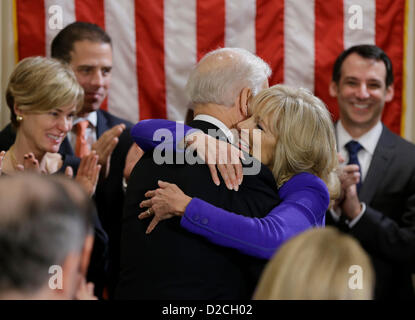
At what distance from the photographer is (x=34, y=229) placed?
3.38ft

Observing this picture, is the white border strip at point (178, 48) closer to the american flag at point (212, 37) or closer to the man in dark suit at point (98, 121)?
the american flag at point (212, 37)

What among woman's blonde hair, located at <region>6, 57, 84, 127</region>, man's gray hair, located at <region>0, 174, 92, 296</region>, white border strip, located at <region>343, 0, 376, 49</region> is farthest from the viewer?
white border strip, located at <region>343, 0, 376, 49</region>

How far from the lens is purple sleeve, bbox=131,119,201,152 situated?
2.12 meters

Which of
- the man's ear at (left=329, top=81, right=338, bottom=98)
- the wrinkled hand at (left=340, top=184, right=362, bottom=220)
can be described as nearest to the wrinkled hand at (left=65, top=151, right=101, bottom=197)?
the wrinkled hand at (left=340, top=184, right=362, bottom=220)

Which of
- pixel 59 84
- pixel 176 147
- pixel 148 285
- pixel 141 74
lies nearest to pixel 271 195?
pixel 176 147

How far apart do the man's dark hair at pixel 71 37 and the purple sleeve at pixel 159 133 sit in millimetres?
1401

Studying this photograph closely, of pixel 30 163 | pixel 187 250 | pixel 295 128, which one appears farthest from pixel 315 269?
pixel 30 163

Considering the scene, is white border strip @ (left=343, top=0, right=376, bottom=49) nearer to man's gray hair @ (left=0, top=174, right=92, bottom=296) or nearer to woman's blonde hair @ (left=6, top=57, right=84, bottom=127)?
woman's blonde hair @ (left=6, top=57, right=84, bottom=127)

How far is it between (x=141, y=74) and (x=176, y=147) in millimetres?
1883

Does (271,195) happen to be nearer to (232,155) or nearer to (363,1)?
(232,155)

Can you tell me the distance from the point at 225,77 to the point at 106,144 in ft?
3.77

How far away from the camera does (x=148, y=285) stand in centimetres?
202

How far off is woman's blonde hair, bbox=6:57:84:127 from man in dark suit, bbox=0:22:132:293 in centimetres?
31

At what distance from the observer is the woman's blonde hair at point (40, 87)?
295 cm
